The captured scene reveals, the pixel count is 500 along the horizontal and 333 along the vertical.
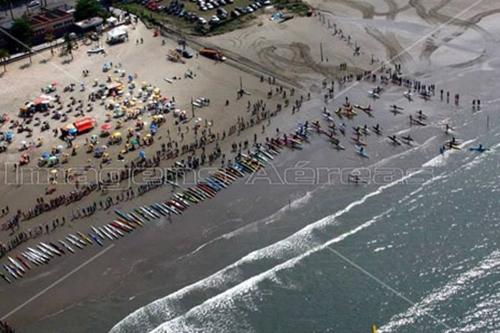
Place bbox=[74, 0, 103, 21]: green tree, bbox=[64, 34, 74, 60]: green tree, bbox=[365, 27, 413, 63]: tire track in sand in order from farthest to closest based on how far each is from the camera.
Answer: bbox=[74, 0, 103, 21]: green tree < bbox=[64, 34, 74, 60]: green tree < bbox=[365, 27, 413, 63]: tire track in sand

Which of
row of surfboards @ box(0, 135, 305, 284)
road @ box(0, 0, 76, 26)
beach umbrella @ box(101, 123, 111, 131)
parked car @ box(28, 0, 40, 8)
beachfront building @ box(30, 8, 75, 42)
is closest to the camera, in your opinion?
row of surfboards @ box(0, 135, 305, 284)

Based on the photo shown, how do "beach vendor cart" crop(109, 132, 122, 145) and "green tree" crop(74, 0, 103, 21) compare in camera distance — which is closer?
"beach vendor cart" crop(109, 132, 122, 145)

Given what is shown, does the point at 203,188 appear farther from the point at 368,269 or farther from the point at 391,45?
the point at 391,45

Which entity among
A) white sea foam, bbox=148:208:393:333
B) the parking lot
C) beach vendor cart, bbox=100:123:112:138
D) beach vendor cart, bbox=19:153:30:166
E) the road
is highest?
the road

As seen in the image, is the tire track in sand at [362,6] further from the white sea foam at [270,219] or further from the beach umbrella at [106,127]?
the white sea foam at [270,219]

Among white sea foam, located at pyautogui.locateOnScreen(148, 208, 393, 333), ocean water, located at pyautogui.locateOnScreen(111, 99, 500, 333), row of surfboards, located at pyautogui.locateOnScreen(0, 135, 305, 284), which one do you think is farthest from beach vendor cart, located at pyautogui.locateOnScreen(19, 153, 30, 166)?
white sea foam, located at pyautogui.locateOnScreen(148, 208, 393, 333)

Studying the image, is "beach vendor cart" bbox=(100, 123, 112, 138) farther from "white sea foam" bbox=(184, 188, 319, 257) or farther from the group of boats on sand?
"white sea foam" bbox=(184, 188, 319, 257)

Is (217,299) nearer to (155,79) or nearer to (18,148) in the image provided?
(18,148)
